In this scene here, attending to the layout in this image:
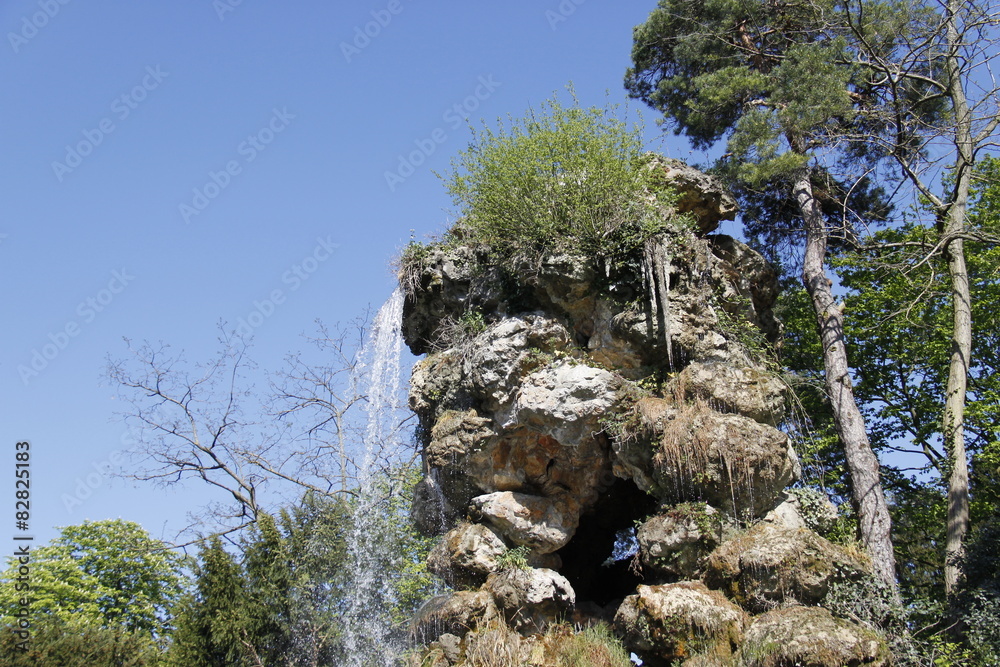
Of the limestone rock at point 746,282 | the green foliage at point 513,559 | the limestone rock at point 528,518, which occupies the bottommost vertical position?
the green foliage at point 513,559

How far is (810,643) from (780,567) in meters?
1.11

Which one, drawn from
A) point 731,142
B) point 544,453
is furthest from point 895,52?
point 544,453

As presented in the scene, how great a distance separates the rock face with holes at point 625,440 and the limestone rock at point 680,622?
0.07 ft

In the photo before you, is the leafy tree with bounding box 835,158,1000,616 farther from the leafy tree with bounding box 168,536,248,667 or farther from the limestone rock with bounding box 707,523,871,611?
the leafy tree with bounding box 168,536,248,667

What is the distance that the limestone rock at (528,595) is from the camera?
10.6m

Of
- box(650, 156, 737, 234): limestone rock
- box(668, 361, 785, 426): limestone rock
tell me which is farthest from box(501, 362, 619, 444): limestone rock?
box(650, 156, 737, 234): limestone rock

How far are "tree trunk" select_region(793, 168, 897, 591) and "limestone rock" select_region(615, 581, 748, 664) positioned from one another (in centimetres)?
238

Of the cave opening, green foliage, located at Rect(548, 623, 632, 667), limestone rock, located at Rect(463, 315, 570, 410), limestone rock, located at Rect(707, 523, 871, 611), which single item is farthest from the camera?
the cave opening

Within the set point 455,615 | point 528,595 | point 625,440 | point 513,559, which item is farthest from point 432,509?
point 625,440

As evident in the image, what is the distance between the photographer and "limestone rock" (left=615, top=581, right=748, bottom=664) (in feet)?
29.6

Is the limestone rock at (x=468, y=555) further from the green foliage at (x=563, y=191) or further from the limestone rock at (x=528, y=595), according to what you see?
the green foliage at (x=563, y=191)

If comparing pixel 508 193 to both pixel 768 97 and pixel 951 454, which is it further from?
pixel 951 454

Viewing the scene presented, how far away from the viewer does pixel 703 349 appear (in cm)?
1120

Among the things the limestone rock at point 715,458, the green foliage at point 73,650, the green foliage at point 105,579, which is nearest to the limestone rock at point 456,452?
the limestone rock at point 715,458
